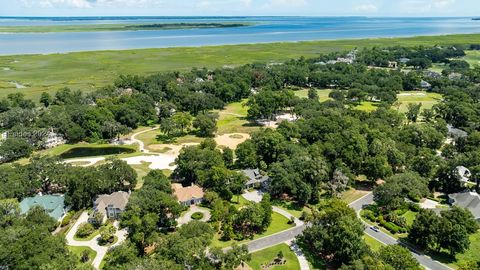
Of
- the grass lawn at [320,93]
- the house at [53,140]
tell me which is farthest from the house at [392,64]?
the house at [53,140]

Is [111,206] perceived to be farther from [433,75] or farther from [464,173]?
[433,75]

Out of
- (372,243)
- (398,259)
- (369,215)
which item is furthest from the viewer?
(369,215)

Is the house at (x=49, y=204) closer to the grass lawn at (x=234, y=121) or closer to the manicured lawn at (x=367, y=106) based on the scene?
the grass lawn at (x=234, y=121)

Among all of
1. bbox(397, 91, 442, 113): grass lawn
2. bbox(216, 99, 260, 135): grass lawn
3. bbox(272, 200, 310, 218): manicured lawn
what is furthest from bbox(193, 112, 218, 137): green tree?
bbox(397, 91, 442, 113): grass lawn

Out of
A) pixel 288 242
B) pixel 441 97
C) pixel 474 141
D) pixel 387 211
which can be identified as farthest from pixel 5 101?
pixel 441 97

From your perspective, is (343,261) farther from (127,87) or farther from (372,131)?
A: (127,87)

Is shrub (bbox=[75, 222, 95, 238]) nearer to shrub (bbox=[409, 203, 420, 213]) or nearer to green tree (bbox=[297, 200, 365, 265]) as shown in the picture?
green tree (bbox=[297, 200, 365, 265])

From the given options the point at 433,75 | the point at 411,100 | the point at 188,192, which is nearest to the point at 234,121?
the point at 188,192
